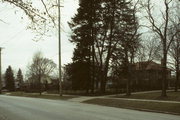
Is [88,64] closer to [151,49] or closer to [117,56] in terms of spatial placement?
[117,56]

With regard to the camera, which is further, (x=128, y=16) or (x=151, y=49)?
(x=151, y=49)

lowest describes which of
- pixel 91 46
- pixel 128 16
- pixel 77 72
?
pixel 77 72

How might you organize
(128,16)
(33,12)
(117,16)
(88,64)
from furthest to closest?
(88,64) → (117,16) → (128,16) → (33,12)

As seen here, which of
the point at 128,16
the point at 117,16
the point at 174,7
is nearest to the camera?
the point at 174,7

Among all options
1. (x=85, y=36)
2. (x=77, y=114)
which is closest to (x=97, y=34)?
(x=85, y=36)

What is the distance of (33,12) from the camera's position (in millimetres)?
9430

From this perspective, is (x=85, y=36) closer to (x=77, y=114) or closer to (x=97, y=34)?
(x=97, y=34)

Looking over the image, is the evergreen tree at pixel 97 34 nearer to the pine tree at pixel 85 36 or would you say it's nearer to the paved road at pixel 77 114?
the pine tree at pixel 85 36

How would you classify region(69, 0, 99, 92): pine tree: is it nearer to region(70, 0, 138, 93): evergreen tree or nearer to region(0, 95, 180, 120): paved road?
region(70, 0, 138, 93): evergreen tree

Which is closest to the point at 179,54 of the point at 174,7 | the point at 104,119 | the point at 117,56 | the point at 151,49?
the point at 117,56

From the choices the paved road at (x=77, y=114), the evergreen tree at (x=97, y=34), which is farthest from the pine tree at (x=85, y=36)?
the paved road at (x=77, y=114)

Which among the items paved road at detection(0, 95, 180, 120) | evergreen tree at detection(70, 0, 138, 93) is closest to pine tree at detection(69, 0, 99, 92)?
evergreen tree at detection(70, 0, 138, 93)

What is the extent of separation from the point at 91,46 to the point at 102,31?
2962 millimetres

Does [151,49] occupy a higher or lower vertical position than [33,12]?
higher
